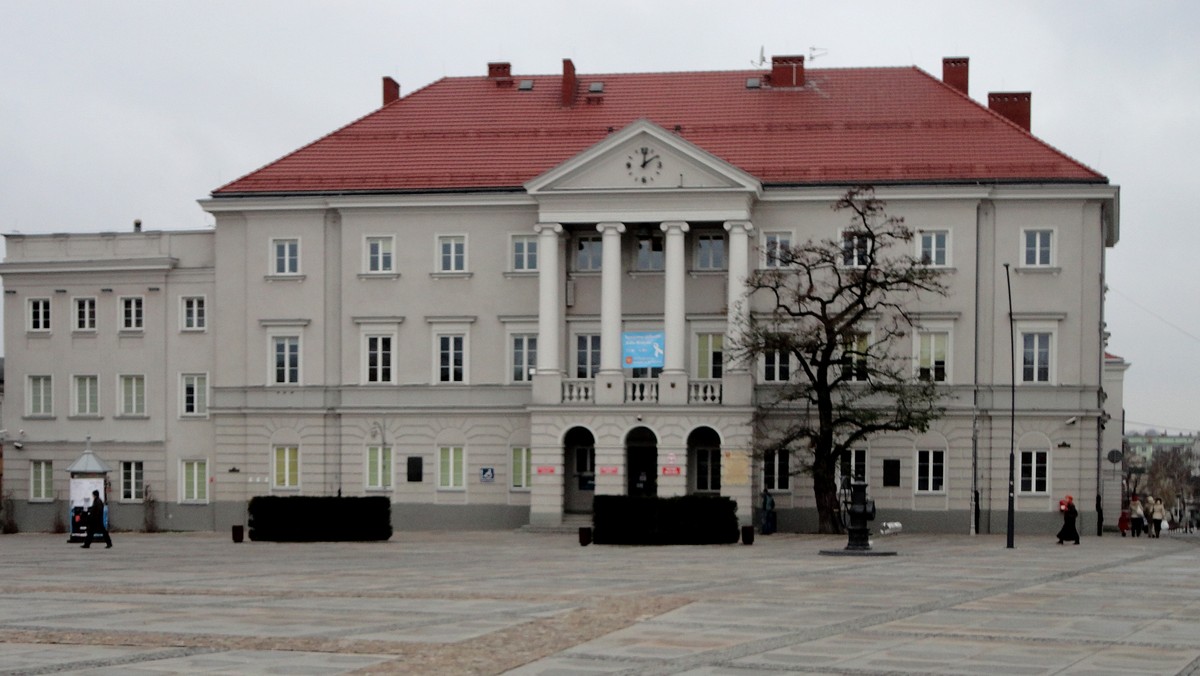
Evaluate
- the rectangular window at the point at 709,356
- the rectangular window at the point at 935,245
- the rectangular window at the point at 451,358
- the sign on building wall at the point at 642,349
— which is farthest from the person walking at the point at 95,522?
the rectangular window at the point at 935,245

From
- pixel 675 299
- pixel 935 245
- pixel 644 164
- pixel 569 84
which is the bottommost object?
pixel 675 299

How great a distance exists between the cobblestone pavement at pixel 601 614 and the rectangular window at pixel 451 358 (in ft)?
65.5

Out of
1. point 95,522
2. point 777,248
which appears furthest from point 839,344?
point 95,522

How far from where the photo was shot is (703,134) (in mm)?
63688

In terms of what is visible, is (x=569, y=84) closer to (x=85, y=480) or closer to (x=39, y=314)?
(x=39, y=314)

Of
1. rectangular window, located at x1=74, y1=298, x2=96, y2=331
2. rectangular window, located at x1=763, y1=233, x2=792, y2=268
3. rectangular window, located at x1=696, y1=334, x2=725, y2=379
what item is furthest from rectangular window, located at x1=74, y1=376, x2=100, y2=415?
rectangular window, located at x1=763, y1=233, x2=792, y2=268

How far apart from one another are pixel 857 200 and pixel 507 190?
499 inches

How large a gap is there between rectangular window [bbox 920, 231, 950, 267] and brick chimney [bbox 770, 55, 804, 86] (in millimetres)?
9601

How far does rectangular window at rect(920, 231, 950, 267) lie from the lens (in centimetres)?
Answer: 5988

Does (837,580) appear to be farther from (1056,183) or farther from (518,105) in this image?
(518,105)

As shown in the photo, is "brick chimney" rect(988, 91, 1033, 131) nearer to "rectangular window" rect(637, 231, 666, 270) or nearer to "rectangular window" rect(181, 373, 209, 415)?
"rectangular window" rect(637, 231, 666, 270)

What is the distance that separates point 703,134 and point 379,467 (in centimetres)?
1737

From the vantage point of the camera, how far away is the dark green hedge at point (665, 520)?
4744cm

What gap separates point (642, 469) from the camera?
60.9m
